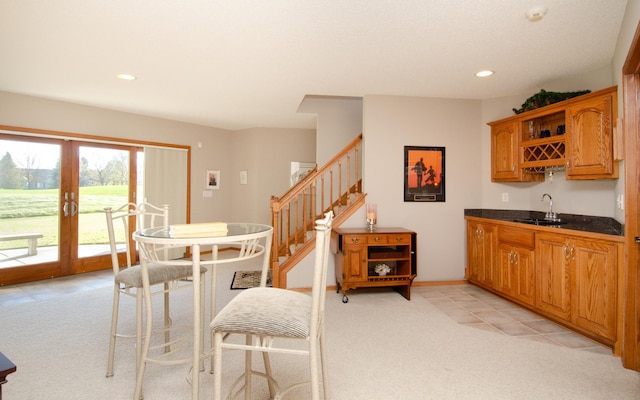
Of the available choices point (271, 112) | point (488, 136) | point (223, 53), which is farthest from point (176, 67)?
point (488, 136)

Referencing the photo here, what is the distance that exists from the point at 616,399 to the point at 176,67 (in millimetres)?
4436

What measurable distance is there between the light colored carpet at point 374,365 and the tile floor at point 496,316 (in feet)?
0.54

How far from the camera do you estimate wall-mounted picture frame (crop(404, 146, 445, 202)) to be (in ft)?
14.5

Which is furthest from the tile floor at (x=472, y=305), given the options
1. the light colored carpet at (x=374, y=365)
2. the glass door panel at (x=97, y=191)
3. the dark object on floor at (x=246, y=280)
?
the dark object on floor at (x=246, y=280)

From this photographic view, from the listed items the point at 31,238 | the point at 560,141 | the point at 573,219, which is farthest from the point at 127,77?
the point at 573,219

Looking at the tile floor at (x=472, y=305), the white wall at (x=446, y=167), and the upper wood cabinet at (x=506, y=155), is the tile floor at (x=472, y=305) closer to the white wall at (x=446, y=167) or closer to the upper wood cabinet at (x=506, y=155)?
the white wall at (x=446, y=167)

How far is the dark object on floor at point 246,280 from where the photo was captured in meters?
4.31

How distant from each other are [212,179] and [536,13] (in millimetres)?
5870

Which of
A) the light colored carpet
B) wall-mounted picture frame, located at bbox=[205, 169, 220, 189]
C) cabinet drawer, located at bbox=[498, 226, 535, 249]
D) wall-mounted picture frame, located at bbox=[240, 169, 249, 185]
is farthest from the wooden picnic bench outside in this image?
cabinet drawer, located at bbox=[498, 226, 535, 249]

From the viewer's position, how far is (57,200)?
483 centimetres

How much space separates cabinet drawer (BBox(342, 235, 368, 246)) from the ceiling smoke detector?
2418 mm

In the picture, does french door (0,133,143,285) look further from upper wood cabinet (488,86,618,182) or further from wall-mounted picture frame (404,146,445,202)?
upper wood cabinet (488,86,618,182)

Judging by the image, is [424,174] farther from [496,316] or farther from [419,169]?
[496,316]

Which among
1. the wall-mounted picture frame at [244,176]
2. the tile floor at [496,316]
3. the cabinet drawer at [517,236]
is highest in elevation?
the wall-mounted picture frame at [244,176]
